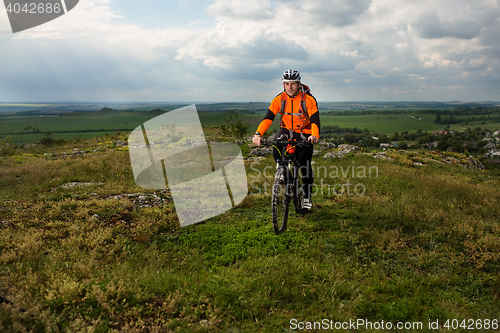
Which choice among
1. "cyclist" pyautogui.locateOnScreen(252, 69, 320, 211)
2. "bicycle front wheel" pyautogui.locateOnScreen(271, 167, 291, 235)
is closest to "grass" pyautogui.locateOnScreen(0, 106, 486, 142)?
"cyclist" pyautogui.locateOnScreen(252, 69, 320, 211)

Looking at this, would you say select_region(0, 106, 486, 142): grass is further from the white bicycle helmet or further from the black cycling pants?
the white bicycle helmet

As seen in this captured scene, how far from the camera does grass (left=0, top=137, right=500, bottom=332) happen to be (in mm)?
3998

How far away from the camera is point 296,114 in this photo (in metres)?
7.20

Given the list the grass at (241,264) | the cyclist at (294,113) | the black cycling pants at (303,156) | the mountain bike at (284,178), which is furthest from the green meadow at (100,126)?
the grass at (241,264)

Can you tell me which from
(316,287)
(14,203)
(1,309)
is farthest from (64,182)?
(316,287)

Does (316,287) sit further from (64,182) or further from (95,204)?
(64,182)

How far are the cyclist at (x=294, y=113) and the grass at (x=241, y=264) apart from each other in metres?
2.47

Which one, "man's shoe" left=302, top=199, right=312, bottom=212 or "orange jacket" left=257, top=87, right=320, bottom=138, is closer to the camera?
"orange jacket" left=257, top=87, right=320, bottom=138

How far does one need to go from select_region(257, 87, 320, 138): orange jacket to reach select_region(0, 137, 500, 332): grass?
8.86 feet

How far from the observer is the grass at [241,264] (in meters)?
4.00

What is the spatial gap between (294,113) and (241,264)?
13.4 feet

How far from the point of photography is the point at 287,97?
7219 mm

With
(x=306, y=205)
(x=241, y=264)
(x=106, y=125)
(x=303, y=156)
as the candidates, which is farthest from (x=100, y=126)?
(x=241, y=264)

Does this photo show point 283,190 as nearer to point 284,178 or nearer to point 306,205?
point 284,178
